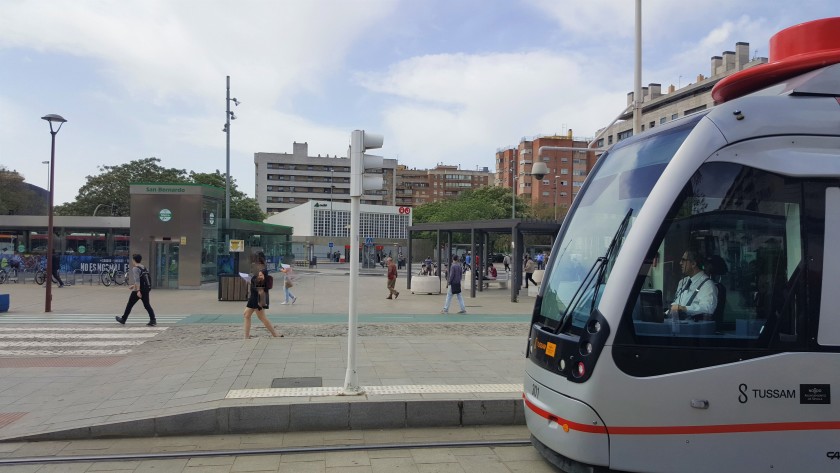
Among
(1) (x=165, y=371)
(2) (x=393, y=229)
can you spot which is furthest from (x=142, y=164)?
(1) (x=165, y=371)

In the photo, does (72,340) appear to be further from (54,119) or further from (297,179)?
(297,179)

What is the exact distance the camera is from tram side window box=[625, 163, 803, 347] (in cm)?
425

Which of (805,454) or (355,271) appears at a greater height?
(355,271)

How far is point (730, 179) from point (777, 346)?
3.96 feet

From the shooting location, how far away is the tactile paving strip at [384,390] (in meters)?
6.95

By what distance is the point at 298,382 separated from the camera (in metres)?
7.69

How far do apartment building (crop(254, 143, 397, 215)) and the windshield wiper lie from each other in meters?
108

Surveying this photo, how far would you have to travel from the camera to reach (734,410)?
4.14m

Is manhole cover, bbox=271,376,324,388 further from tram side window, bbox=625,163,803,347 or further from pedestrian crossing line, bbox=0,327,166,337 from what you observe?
pedestrian crossing line, bbox=0,327,166,337

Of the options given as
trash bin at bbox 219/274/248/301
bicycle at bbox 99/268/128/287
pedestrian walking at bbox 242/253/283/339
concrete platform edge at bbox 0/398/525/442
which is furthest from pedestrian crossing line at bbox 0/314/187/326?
bicycle at bbox 99/268/128/287

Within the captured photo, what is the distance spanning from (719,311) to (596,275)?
2.90ft

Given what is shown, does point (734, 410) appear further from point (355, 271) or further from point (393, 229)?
point (393, 229)

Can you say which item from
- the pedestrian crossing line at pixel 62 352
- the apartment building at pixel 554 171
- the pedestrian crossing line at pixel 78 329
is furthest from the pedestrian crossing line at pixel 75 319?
the apartment building at pixel 554 171

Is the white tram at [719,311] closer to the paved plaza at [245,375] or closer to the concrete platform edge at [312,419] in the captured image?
the concrete platform edge at [312,419]
